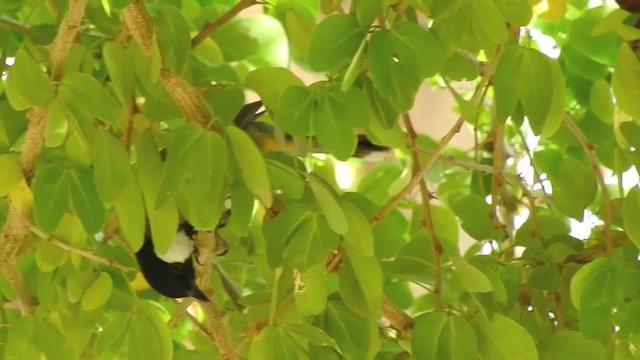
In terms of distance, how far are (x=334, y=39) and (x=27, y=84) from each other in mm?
147

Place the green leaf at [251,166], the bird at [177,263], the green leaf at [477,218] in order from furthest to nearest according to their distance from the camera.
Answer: the green leaf at [477,218], the bird at [177,263], the green leaf at [251,166]

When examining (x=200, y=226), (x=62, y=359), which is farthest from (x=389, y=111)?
(x=62, y=359)

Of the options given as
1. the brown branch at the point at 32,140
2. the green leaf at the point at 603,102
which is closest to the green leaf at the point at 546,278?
the green leaf at the point at 603,102

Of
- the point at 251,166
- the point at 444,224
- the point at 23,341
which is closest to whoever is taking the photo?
the point at 251,166

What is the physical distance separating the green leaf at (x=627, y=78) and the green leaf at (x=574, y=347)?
0.14 m

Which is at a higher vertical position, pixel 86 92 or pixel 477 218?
pixel 86 92

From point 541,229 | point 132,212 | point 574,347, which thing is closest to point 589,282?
point 574,347

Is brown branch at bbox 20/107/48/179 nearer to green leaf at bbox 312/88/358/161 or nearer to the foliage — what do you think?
the foliage

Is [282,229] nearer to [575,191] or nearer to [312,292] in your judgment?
[312,292]

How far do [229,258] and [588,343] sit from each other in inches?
9.3

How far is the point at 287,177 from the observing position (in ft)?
1.42

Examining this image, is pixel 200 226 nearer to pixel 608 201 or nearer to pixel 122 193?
pixel 122 193

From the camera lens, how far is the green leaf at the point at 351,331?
1.57ft

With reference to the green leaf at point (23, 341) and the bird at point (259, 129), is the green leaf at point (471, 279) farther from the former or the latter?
the green leaf at point (23, 341)
